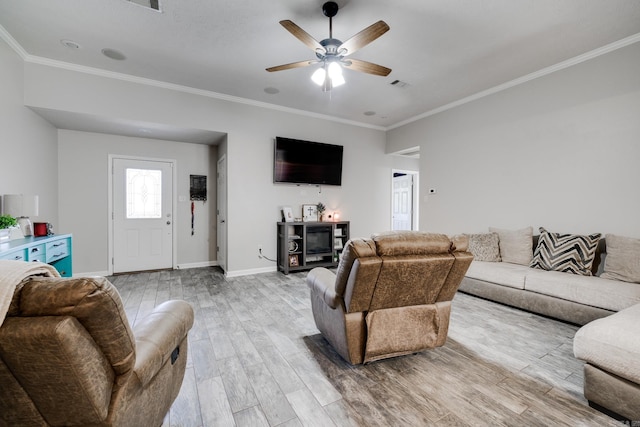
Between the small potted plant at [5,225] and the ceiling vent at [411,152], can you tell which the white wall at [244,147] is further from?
the small potted plant at [5,225]

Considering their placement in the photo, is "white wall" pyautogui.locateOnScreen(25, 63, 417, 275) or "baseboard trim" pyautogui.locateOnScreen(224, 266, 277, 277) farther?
"baseboard trim" pyautogui.locateOnScreen(224, 266, 277, 277)

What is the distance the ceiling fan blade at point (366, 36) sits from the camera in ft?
7.04

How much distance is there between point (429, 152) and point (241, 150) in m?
3.40

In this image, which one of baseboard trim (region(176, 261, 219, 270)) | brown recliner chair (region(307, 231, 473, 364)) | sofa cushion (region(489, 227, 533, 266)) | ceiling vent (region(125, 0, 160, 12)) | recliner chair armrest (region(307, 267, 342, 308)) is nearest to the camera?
brown recliner chair (region(307, 231, 473, 364))

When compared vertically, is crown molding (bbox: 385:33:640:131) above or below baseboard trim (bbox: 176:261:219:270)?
above

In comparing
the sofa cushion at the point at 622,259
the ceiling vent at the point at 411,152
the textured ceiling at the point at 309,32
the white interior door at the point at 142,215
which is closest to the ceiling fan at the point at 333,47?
the textured ceiling at the point at 309,32

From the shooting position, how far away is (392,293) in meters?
1.83

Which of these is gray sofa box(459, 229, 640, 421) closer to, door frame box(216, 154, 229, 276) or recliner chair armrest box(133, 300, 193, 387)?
recliner chair armrest box(133, 300, 193, 387)

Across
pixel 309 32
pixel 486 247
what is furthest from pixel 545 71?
pixel 309 32

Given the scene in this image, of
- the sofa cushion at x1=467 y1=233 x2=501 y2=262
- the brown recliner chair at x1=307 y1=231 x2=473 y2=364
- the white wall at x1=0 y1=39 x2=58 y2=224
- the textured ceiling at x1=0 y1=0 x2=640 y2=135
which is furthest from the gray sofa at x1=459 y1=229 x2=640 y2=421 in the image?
the white wall at x1=0 y1=39 x2=58 y2=224

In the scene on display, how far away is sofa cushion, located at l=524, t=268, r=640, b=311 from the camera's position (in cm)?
244

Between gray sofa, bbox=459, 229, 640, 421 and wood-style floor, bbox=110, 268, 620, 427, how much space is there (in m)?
0.13

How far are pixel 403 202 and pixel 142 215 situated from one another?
18.6ft

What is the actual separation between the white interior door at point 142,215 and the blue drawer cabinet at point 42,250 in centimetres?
138
